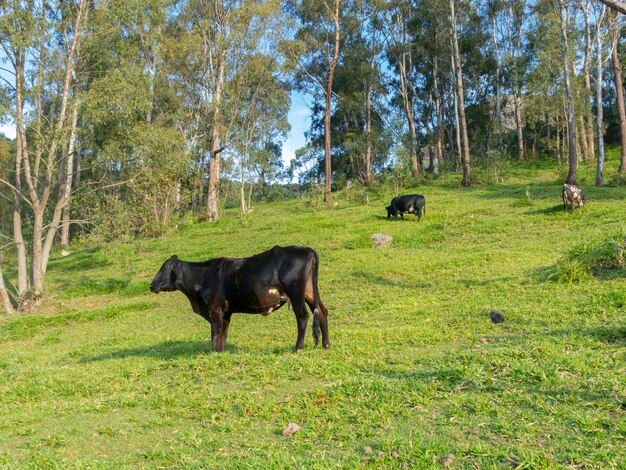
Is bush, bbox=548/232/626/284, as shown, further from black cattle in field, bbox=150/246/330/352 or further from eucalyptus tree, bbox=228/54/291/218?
eucalyptus tree, bbox=228/54/291/218

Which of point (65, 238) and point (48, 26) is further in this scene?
point (65, 238)

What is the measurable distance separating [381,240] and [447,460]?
15.5 m

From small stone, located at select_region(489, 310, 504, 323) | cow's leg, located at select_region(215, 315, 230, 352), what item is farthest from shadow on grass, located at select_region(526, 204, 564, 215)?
cow's leg, located at select_region(215, 315, 230, 352)

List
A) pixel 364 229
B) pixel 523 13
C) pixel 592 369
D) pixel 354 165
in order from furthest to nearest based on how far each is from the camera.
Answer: pixel 354 165, pixel 523 13, pixel 364 229, pixel 592 369

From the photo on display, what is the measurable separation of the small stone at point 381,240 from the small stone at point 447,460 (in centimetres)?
1516

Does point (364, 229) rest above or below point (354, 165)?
below

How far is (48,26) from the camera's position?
743 inches

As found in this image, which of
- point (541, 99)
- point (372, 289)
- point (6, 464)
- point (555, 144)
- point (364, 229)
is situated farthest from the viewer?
point (555, 144)

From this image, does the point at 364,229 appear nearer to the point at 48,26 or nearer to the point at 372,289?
the point at 372,289

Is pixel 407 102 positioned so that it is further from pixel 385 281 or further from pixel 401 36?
pixel 385 281

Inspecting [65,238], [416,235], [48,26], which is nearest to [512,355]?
[416,235]

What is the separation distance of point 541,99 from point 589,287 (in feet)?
114

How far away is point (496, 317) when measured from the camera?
363 inches

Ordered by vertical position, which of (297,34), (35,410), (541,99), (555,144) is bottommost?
(35,410)
